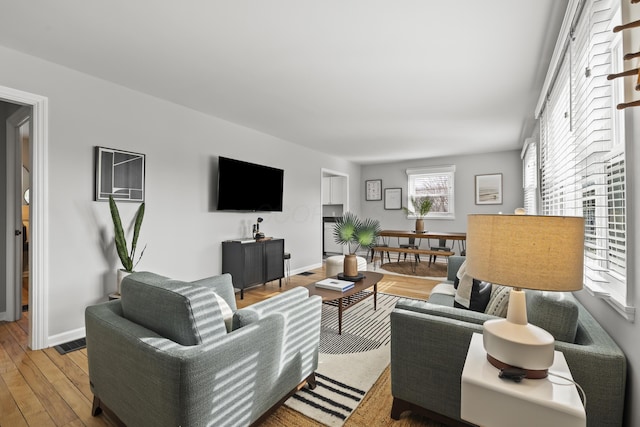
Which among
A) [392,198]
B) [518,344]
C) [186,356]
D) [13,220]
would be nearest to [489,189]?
[392,198]

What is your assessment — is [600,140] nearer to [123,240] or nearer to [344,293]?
[344,293]

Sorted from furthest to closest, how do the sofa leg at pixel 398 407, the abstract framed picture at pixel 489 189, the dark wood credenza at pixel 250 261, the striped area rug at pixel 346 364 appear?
the abstract framed picture at pixel 489 189, the dark wood credenza at pixel 250 261, the striped area rug at pixel 346 364, the sofa leg at pixel 398 407

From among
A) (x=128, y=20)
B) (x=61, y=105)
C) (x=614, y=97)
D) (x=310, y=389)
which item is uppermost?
(x=128, y=20)

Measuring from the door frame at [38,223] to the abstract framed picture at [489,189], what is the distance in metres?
6.82

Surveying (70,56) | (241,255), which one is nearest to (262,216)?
(241,255)

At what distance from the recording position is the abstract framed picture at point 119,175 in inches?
109

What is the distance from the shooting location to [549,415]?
3.10 feet

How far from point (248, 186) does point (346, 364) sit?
9.23 feet

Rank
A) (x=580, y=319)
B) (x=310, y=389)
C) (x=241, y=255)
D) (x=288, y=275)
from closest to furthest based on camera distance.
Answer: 1. (x=580, y=319)
2. (x=310, y=389)
3. (x=241, y=255)
4. (x=288, y=275)

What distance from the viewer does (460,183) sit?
6.57 m

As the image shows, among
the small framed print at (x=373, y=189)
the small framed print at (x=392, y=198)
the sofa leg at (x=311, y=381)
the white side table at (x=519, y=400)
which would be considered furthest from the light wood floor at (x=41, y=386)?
the small framed print at (x=373, y=189)

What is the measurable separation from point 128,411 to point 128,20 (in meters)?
2.25

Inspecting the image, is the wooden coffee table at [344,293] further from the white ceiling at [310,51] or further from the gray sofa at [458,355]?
the white ceiling at [310,51]

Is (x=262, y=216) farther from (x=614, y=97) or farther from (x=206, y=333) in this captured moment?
(x=614, y=97)
